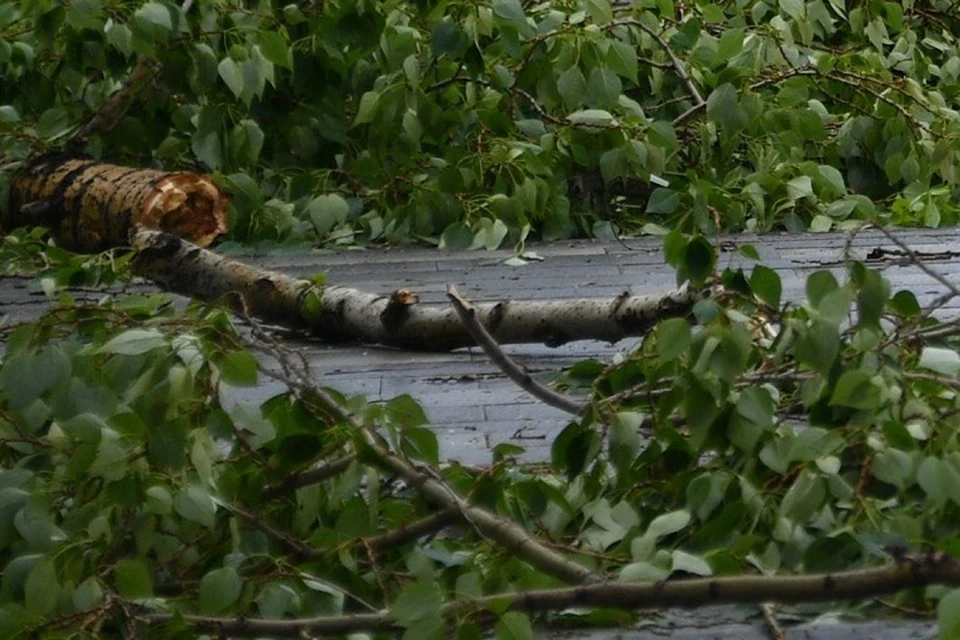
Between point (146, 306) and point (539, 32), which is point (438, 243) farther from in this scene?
point (146, 306)

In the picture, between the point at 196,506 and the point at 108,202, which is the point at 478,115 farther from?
the point at 196,506

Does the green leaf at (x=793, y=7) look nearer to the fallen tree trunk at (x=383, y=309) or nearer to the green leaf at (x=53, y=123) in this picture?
the green leaf at (x=53, y=123)

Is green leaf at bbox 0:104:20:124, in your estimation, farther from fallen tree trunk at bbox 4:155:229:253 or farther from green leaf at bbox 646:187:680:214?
green leaf at bbox 646:187:680:214

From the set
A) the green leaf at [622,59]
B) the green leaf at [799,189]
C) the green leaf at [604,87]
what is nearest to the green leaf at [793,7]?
the green leaf at [799,189]

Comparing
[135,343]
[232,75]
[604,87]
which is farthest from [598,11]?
[135,343]

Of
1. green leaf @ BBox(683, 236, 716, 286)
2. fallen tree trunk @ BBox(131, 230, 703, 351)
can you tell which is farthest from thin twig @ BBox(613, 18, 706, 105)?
green leaf @ BBox(683, 236, 716, 286)

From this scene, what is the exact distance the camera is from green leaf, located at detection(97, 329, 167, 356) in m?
2.26

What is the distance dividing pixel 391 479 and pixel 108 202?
3.07 m

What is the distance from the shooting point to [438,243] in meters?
5.04

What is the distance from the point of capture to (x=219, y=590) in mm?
1989

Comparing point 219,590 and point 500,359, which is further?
point 500,359

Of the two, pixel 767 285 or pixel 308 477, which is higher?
pixel 767 285

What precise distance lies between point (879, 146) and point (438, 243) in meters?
1.72

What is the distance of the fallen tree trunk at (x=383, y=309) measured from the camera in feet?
10.8
